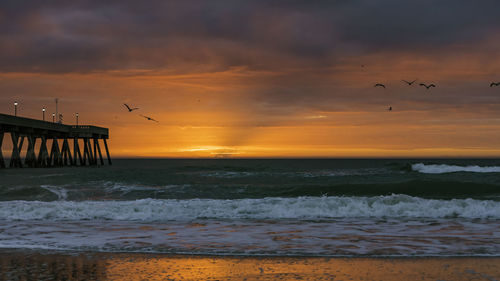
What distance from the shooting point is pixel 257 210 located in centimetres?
1834

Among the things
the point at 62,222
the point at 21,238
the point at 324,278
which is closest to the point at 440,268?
the point at 324,278

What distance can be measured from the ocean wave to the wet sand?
23.1 feet

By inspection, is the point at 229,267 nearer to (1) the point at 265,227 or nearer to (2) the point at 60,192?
(1) the point at 265,227

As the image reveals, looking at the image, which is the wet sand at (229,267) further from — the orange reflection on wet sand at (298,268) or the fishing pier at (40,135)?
the fishing pier at (40,135)

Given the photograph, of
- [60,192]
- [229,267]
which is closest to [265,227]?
[229,267]

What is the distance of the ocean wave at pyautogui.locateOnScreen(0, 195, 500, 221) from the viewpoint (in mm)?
17250

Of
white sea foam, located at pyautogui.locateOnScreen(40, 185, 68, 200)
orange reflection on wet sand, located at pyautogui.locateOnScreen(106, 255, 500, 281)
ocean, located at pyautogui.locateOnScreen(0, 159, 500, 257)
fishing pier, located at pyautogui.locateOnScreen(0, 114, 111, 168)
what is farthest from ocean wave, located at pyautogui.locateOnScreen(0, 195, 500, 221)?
fishing pier, located at pyautogui.locateOnScreen(0, 114, 111, 168)

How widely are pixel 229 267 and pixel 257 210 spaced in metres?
9.31

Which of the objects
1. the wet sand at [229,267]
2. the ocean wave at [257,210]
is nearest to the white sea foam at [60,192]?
the ocean wave at [257,210]

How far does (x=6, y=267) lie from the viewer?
9016mm

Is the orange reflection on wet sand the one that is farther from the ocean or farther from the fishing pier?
the fishing pier

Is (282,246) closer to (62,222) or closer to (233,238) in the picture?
(233,238)

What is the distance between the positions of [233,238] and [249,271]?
3681 millimetres

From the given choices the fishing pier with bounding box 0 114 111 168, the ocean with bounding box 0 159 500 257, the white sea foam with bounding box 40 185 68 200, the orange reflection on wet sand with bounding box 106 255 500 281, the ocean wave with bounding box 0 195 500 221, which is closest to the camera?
the orange reflection on wet sand with bounding box 106 255 500 281
